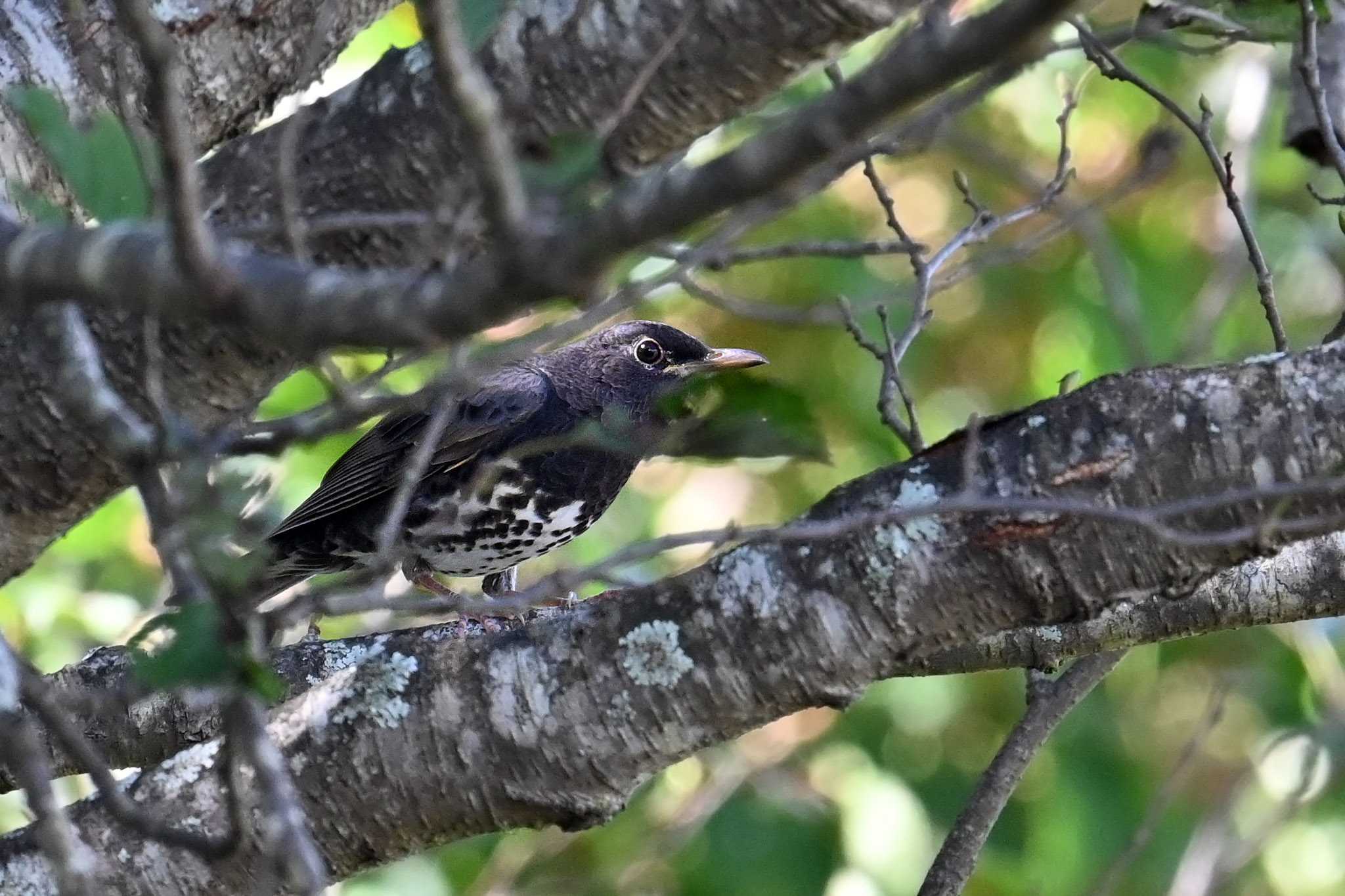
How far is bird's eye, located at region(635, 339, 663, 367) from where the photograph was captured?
560 centimetres

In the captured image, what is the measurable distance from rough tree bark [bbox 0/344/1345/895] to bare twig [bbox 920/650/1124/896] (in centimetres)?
49

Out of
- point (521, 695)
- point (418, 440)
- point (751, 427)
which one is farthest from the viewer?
point (418, 440)

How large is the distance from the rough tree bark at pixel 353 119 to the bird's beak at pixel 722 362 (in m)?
1.97

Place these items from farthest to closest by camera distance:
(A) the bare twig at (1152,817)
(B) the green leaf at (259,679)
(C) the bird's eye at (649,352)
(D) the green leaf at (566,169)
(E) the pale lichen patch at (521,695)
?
(C) the bird's eye at (649,352)
(A) the bare twig at (1152,817)
(E) the pale lichen patch at (521,695)
(B) the green leaf at (259,679)
(D) the green leaf at (566,169)

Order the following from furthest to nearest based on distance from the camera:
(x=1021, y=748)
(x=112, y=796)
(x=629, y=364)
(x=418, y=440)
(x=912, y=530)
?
(x=629, y=364), (x=418, y=440), (x=1021, y=748), (x=912, y=530), (x=112, y=796)

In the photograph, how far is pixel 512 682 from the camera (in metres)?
2.85

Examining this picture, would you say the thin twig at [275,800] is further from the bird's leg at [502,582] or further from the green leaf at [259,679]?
the bird's leg at [502,582]

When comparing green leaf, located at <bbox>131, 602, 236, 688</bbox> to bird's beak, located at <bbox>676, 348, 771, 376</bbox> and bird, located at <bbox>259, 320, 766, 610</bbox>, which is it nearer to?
bird, located at <bbox>259, 320, 766, 610</bbox>

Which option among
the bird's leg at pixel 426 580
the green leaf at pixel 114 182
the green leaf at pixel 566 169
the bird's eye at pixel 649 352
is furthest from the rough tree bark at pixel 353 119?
the bird's eye at pixel 649 352

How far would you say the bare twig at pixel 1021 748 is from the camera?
3523mm

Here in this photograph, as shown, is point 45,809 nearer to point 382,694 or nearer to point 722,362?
point 382,694

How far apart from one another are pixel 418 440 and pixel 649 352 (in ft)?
3.43

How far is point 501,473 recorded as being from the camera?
4.90m


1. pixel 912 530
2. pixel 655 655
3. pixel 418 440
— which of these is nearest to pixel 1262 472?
pixel 912 530
